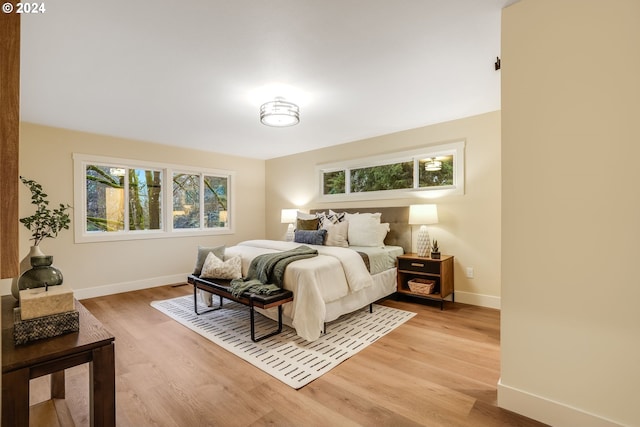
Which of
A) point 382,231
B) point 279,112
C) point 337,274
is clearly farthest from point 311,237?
point 279,112

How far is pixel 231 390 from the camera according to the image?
1992 millimetres

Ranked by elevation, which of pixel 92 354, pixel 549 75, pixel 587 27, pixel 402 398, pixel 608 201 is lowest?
pixel 402 398

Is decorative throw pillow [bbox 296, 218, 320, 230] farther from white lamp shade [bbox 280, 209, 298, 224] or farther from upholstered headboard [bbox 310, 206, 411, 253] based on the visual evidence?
upholstered headboard [bbox 310, 206, 411, 253]

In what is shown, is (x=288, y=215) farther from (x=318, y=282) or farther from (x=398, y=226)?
(x=318, y=282)

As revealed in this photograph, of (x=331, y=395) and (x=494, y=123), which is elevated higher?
(x=494, y=123)

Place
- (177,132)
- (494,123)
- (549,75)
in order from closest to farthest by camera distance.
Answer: (549,75) → (494,123) → (177,132)

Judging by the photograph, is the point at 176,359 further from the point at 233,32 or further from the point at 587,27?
the point at 587,27

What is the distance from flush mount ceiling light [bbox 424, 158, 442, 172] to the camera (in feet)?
13.1

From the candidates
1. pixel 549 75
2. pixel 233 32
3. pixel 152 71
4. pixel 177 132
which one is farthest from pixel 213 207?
pixel 549 75

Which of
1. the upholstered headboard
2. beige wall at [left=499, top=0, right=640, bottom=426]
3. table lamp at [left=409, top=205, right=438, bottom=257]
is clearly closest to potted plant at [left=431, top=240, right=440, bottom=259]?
table lamp at [left=409, top=205, right=438, bottom=257]

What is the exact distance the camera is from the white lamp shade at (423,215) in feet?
12.2

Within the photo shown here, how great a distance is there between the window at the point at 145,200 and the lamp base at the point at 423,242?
3561 millimetres

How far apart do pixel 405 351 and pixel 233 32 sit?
107 inches

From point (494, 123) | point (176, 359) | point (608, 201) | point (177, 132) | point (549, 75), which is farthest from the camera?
point (177, 132)
